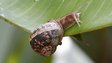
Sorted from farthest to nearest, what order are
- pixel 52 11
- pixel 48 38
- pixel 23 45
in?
pixel 23 45 < pixel 48 38 < pixel 52 11

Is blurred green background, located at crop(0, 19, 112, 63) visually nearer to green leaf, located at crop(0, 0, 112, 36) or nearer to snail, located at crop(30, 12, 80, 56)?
snail, located at crop(30, 12, 80, 56)

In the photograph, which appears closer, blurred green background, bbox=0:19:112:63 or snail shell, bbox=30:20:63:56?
snail shell, bbox=30:20:63:56

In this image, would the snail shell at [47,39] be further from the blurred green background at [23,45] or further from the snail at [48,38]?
the blurred green background at [23,45]

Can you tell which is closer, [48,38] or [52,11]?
[52,11]

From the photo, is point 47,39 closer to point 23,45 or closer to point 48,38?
A: point 48,38

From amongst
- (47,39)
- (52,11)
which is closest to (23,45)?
(47,39)

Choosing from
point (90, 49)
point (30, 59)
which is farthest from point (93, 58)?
point (30, 59)

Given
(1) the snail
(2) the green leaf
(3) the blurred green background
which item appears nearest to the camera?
(2) the green leaf

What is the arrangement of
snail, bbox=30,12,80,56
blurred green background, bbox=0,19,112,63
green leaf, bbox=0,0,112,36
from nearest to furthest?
1. green leaf, bbox=0,0,112,36
2. snail, bbox=30,12,80,56
3. blurred green background, bbox=0,19,112,63

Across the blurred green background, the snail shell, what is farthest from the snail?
the blurred green background
